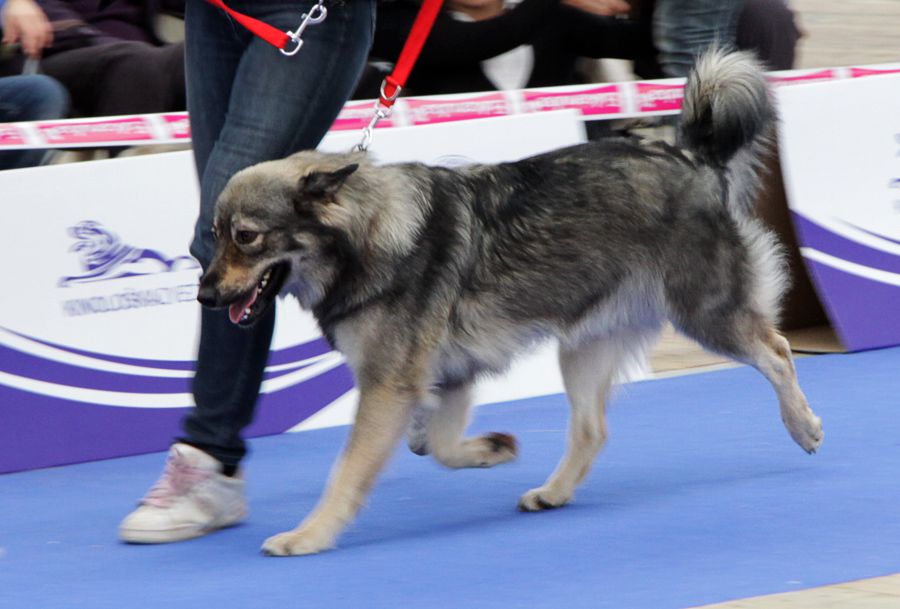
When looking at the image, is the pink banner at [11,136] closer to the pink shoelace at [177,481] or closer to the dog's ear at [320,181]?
the pink shoelace at [177,481]

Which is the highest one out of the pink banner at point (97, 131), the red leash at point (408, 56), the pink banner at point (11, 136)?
the red leash at point (408, 56)

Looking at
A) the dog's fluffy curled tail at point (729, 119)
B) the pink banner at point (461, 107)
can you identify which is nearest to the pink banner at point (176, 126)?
the pink banner at point (461, 107)

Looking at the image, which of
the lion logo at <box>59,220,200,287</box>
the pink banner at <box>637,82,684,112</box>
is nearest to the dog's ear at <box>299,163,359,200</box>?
the lion logo at <box>59,220,200,287</box>

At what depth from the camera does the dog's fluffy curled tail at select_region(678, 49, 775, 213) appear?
427cm

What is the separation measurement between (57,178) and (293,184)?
1.44 metres

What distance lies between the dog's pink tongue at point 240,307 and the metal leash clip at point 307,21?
59 centimetres

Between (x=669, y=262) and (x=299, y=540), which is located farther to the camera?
(x=669, y=262)

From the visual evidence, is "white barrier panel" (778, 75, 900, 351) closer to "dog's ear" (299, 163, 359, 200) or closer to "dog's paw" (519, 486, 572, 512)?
"dog's paw" (519, 486, 572, 512)

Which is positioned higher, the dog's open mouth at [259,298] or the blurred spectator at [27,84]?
the dog's open mouth at [259,298]

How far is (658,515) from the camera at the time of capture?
13.0 feet

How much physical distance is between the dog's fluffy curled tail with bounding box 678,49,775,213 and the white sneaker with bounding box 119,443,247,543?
5.05ft

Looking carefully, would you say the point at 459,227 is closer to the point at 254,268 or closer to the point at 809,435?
the point at 254,268

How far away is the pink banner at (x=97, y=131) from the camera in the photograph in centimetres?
555

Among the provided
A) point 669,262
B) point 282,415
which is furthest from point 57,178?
point 669,262
